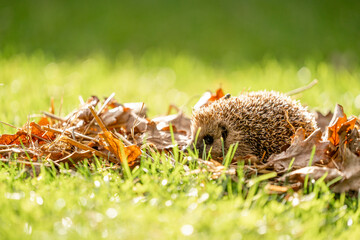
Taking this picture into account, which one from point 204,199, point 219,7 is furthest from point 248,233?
point 219,7

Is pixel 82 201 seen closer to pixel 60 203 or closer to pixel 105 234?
pixel 60 203

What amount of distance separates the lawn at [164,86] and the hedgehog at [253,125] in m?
0.39

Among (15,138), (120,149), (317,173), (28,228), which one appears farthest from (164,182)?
(15,138)

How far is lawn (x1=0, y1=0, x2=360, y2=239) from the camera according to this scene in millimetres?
2520

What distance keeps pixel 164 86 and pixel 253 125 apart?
3.93 metres

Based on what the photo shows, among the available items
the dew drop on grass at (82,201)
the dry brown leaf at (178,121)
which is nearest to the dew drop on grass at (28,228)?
the dew drop on grass at (82,201)

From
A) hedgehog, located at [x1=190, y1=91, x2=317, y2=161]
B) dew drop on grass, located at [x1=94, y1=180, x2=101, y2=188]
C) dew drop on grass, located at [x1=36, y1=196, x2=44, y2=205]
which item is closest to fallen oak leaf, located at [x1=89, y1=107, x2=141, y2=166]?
dew drop on grass, located at [x1=94, y1=180, x2=101, y2=188]

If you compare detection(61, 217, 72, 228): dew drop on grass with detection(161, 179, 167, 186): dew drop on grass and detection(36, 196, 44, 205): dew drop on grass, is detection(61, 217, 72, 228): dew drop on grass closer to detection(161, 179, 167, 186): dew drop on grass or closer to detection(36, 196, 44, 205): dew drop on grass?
detection(36, 196, 44, 205): dew drop on grass

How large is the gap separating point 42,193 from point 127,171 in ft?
1.88

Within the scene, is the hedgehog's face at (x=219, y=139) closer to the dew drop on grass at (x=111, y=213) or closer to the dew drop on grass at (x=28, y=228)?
the dew drop on grass at (x=111, y=213)

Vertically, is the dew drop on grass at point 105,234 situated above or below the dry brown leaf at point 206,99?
below

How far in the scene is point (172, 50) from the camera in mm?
11109

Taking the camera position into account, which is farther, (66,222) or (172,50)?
(172,50)

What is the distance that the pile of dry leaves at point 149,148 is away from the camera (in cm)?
313
